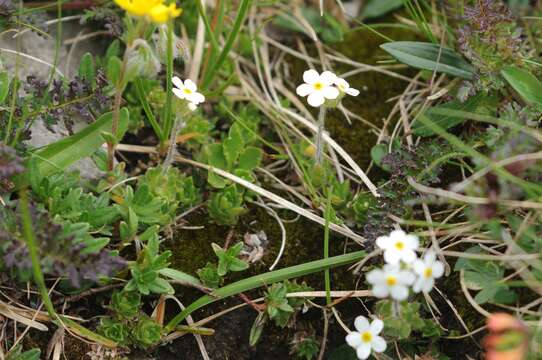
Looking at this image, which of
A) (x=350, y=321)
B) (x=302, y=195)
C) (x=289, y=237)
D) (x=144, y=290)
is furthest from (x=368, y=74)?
(x=144, y=290)

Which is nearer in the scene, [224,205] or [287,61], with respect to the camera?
[224,205]

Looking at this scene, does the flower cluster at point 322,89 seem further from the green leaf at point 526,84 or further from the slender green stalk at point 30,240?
the slender green stalk at point 30,240

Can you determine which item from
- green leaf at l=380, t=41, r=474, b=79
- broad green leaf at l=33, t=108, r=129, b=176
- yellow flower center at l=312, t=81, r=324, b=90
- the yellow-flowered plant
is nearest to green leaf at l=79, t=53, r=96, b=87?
broad green leaf at l=33, t=108, r=129, b=176

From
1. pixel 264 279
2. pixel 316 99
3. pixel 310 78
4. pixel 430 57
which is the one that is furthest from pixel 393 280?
pixel 430 57

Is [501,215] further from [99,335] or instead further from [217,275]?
[99,335]

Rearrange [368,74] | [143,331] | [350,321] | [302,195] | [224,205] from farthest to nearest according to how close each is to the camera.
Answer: [368,74] → [302,195] → [224,205] → [350,321] → [143,331]

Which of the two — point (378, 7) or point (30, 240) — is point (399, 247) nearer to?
point (30, 240)

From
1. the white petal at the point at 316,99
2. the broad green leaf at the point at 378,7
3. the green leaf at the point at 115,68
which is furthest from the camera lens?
the broad green leaf at the point at 378,7

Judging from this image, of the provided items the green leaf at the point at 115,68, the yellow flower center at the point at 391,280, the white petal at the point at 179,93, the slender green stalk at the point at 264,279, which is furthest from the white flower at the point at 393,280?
the green leaf at the point at 115,68
